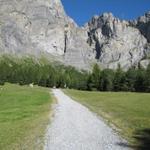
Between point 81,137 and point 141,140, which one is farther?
point 81,137

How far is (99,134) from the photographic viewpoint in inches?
938

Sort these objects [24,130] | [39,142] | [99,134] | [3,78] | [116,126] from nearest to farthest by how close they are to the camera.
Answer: [39,142], [99,134], [24,130], [116,126], [3,78]

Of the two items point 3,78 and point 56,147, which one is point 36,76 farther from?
point 56,147

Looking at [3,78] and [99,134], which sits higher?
[3,78]

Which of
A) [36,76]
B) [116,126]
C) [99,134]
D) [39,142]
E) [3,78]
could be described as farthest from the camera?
[36,76]

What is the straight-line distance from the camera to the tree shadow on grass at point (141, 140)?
20109mm

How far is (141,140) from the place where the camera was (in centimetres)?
2223

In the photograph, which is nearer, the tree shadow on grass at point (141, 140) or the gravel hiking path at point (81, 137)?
the gravel hiking path at point (81, 137)

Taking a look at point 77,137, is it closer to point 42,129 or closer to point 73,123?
point 42,129

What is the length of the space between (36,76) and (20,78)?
A: 10496 millimetres

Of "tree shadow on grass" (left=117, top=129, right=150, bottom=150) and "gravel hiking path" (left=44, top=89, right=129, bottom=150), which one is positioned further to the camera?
"tree shadow on grass" (left=117, top=129, right=150, bottom=150)

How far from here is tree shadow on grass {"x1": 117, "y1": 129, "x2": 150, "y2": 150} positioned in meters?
20.1

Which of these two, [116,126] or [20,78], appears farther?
[20,78]

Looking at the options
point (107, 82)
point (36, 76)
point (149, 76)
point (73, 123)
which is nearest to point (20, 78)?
point (36, 76)
